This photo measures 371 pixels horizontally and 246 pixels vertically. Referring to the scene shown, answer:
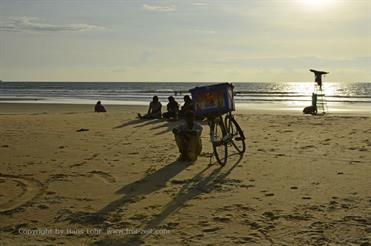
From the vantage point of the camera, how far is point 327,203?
6113mm

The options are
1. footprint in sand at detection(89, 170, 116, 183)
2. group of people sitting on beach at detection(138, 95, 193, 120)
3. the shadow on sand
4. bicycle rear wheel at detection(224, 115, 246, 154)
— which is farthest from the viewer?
group of people sitting on beach at detection(138, 95, 193, 120)

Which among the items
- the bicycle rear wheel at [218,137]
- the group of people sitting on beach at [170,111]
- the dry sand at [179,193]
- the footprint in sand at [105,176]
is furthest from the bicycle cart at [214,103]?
the group of people sitting on beach at [170,111]

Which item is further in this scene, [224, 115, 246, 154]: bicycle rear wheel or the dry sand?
[224, 115, 246, 154]: bicycle rear wheel

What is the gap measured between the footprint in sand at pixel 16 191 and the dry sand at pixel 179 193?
0.01 metres

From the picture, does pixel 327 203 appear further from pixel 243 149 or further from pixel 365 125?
pixel 365 125

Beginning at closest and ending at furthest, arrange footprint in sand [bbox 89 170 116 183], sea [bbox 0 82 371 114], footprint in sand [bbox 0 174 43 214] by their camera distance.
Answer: footprint in sand [bbox 0 174 43 214], footprint in sand [bbox 89 170 116 183], sea [bbox 0 82 371 114]

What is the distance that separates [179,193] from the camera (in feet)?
22.1

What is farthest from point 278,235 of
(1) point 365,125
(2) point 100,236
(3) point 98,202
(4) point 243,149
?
(1) point 365,125

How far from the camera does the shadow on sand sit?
16.3ft

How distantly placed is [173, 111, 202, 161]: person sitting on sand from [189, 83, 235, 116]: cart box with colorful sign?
10.2 inches

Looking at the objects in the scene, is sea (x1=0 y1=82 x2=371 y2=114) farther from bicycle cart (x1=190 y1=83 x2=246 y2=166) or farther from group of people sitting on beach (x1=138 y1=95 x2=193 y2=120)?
bicycle cart (x1=190 y1=83 x2=246 y2=166)

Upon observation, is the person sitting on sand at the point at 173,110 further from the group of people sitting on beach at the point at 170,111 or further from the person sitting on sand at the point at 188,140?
the person sitting on sand at the point at 188,140

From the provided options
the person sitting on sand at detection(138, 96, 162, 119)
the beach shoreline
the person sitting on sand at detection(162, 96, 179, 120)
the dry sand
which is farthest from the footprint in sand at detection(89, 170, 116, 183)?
the beach shoreline

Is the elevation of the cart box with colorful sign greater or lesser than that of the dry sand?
greater
